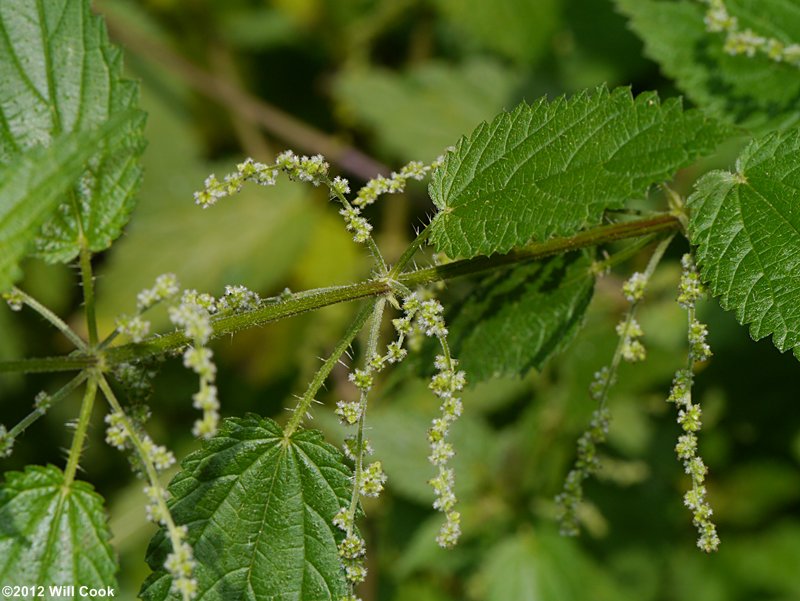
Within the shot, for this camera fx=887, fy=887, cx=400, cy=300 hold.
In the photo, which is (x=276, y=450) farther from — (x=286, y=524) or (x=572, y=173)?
(x=572, y=173)

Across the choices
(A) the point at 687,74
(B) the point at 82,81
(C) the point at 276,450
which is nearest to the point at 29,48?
(B) the point at 82,81

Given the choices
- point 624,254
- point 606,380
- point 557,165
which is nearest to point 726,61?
point 624,254

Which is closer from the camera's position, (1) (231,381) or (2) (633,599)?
(2) (633,599)

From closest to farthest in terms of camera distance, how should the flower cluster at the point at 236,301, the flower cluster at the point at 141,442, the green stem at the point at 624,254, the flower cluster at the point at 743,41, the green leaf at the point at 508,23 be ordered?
the flower cluster at the point at 141,442 → the flower cluster at the point at 236,301 → the green stem at the point at 624,254 → the flower cluster at the point at 743,41 → the green leaf at the point at 508,23

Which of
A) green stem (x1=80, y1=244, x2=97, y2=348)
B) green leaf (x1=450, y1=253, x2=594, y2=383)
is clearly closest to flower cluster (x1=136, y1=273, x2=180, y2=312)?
green stem (x1=80, y1=244, x2=97, y2=348)

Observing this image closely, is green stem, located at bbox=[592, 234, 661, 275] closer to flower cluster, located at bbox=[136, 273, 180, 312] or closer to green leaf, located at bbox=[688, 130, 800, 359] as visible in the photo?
green leaf, located at bbox=[688, 130, 800, 359]

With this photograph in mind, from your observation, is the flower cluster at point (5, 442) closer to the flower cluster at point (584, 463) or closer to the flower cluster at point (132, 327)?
the flower cluster at point (132, 327)

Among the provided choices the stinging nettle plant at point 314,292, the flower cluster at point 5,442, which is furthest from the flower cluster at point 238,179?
the flower cluster at point 5,442

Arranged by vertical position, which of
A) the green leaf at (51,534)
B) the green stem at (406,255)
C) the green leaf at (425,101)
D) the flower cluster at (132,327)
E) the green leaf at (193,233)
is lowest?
the green leaf at (51,534)
